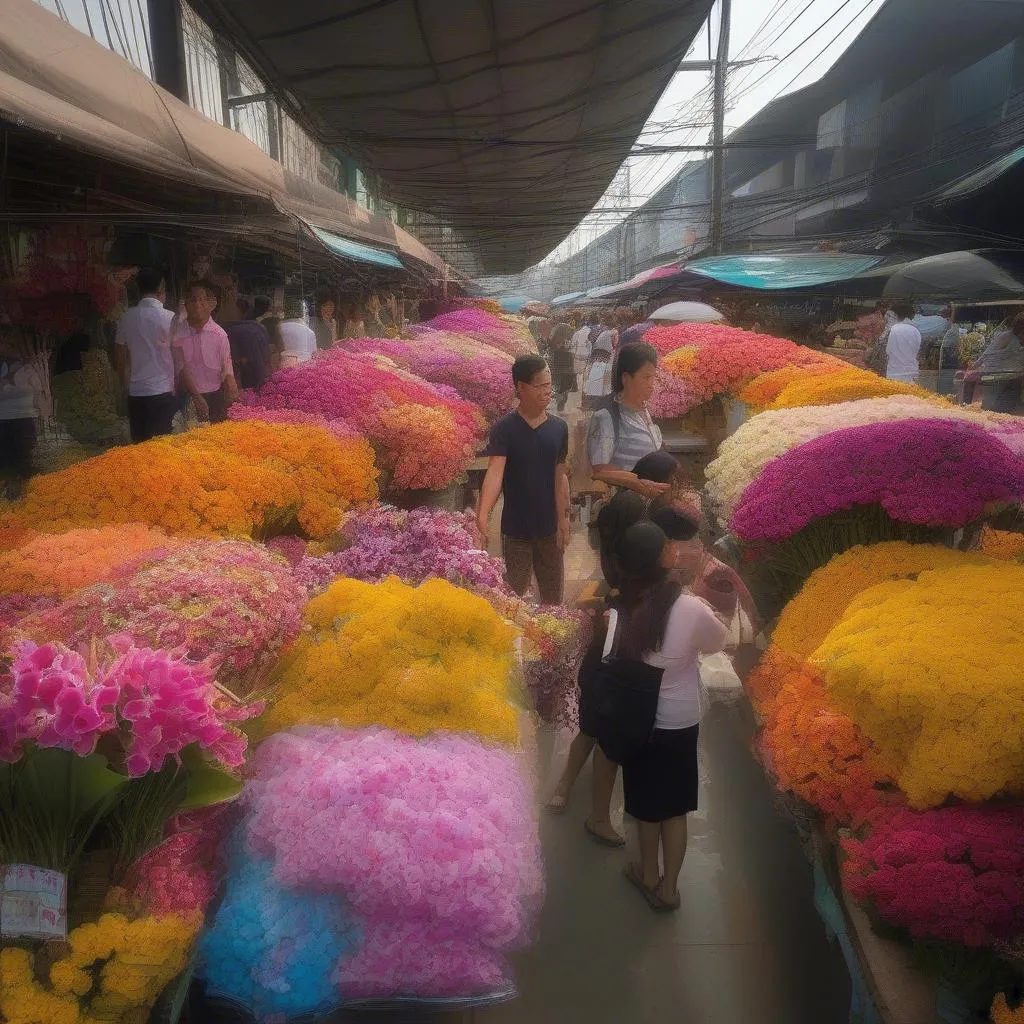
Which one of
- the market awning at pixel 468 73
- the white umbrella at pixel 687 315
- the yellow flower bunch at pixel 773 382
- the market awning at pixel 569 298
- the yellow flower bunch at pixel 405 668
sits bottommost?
the yellow flower bunch at pixel 405 668

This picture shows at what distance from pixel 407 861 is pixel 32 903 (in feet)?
2.50

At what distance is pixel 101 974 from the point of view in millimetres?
1604

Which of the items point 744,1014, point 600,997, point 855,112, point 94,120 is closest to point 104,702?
point 600,997

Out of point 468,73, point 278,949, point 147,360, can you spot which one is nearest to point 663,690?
point 278,949

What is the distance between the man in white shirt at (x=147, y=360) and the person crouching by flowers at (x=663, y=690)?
4408 millimetres

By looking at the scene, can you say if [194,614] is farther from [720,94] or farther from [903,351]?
[720,94]

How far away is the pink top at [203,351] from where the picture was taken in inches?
240

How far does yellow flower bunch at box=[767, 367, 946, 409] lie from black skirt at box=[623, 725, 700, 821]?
2.96 m

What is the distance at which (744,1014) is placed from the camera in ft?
8.63

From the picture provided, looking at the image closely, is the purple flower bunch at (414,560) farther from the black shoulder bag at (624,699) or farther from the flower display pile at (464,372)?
the flower display pile at (464,372)

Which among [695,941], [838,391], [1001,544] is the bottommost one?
[695,941]

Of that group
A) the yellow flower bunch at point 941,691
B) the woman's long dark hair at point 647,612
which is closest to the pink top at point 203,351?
the woman's long dark hair at point 647,612

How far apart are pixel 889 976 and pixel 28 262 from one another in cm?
599

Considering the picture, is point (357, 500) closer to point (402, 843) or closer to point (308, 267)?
point (402, 843)
